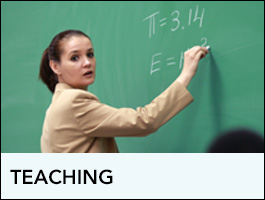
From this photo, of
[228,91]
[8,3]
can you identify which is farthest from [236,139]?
[8,3]

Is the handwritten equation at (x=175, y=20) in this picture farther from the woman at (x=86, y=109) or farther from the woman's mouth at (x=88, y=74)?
the woman's mouth at (x=88, y=74)

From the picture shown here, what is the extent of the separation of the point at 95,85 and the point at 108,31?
204 millimetres

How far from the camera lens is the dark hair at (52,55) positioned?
1014 mm

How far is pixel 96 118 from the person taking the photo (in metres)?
0.92

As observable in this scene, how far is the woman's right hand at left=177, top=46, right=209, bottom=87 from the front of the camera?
991 mm

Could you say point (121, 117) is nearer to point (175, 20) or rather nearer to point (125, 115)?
point (125, 115)

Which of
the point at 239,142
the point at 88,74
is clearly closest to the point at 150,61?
the point at 88,74

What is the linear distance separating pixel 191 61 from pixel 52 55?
40 centimetres

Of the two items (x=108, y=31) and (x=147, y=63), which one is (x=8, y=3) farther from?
(x=147, y=63)

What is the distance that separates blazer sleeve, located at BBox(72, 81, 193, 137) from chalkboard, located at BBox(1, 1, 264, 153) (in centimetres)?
16

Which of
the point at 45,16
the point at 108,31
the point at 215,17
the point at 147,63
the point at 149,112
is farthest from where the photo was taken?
the point at 45,16

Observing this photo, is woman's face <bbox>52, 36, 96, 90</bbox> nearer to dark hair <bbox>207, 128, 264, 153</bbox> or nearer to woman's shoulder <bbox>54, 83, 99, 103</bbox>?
woman's shoulder <bbox>54, 83, 99, 103</bbox>

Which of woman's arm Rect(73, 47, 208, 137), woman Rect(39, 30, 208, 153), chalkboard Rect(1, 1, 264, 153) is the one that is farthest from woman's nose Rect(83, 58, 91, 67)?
chalkboard Rect(1, 1, 264, 153)

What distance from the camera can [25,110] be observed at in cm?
148
